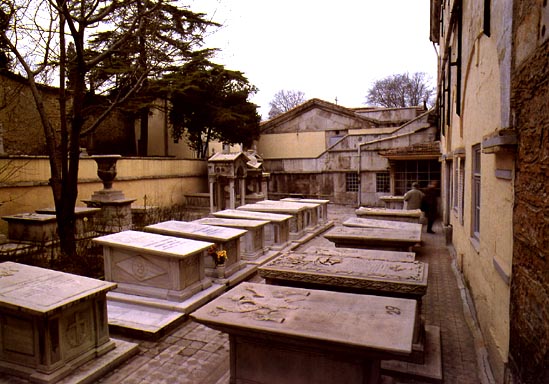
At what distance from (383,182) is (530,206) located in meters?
17.9

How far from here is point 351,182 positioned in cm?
2189

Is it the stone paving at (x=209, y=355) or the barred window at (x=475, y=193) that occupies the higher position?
the barred window at (x=475, y=193)

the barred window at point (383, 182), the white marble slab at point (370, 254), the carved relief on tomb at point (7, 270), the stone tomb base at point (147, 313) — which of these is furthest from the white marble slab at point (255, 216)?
the barred window at point (383, 182)

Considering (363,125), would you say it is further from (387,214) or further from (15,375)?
(15,375)

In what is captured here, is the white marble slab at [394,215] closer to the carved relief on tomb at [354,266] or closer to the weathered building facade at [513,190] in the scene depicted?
the weathered building facade at [513,190]

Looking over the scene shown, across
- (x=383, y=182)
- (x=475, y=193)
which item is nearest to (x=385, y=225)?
(x=475, y=193)

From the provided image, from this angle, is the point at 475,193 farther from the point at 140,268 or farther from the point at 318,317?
the point at 140,268

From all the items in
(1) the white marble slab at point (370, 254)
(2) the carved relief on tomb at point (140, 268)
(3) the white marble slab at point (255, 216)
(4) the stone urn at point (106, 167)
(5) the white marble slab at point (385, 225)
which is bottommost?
(2) the carved relief on tomb at point (140, 268)

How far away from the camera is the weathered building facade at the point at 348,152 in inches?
723

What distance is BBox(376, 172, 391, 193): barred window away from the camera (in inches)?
805

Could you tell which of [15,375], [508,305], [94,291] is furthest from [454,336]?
[15,375]

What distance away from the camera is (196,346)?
5.32 m

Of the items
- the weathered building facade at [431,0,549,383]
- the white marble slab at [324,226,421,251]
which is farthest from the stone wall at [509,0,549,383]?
the white marble slab at [324,226,421,251]

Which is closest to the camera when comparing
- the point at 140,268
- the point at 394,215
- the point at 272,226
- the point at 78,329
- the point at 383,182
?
the point at 78,329
